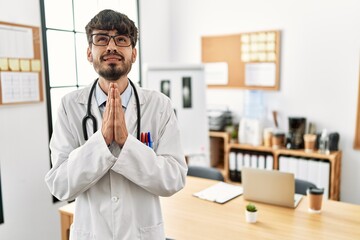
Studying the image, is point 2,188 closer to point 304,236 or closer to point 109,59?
point 109,59

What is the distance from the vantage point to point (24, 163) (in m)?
2.59

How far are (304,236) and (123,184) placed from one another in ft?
3.35

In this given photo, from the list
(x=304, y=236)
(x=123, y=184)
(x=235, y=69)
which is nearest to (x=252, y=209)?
(x=304, y=236)

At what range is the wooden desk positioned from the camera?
1.73 m

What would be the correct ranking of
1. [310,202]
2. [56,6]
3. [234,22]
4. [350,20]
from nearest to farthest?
1. [310,202]
2. [56,6]
3. [350,20]
4. [234,22]

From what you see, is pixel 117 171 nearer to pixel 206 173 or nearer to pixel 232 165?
pixel 206 173

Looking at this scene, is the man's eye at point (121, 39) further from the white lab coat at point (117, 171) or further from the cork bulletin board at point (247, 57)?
the cork bulletin board at point (247, 57)

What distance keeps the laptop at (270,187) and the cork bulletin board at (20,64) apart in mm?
1713

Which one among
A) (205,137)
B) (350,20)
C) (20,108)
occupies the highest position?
(350,20)

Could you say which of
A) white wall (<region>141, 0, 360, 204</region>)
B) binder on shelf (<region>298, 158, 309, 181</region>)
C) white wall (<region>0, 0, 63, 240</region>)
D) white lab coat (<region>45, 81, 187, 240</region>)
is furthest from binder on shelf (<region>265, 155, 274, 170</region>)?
white lab coat (<region>45, 81, 187, 240</region>)

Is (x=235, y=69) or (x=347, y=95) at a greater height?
(x=235, y=69)

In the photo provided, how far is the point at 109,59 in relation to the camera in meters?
1.21

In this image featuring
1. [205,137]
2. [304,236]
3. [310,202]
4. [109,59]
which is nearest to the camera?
[109,59]

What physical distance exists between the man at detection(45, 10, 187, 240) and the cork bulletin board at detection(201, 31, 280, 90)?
2.52m
